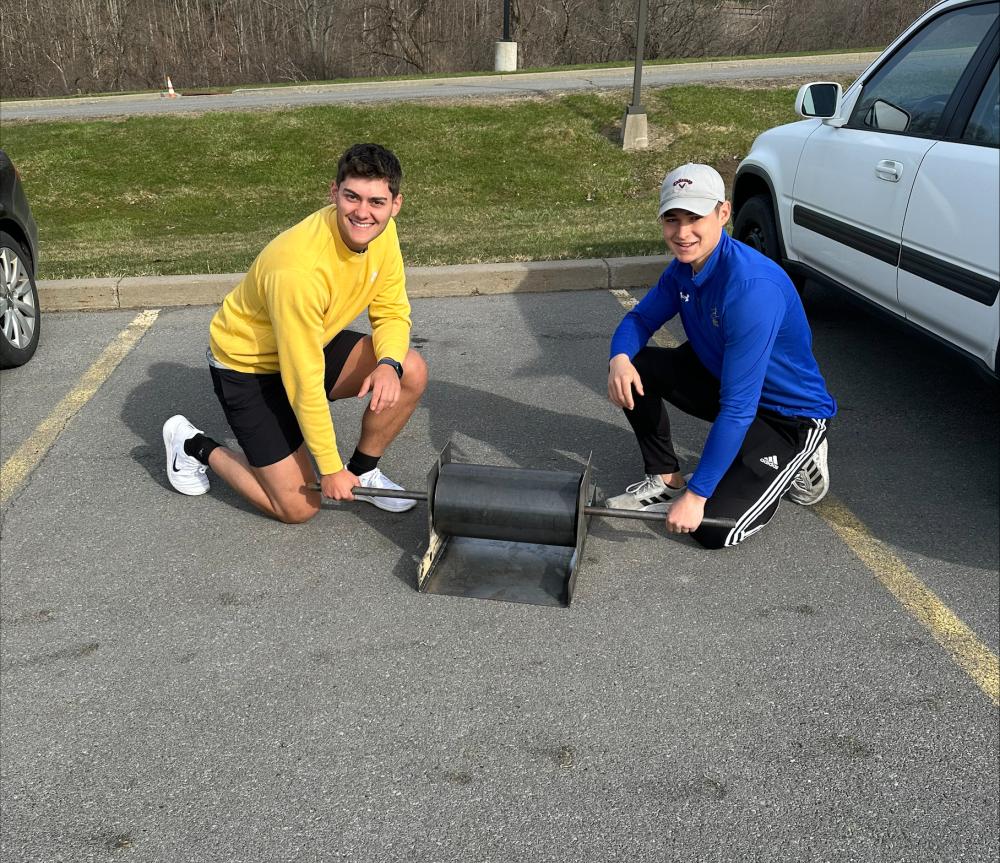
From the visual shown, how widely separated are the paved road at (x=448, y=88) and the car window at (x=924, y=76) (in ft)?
35.3

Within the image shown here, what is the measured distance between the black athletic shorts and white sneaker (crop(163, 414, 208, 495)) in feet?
1.38

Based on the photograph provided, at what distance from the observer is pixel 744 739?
2.62 m

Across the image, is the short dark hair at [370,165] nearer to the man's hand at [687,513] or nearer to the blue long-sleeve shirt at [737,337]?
the blue long-sleeve shirt at [737,337]

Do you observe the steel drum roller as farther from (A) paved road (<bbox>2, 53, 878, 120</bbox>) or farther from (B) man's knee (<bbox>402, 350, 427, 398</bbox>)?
(A) paved road (<bbox>2, 53, 878, 120</bbox>)

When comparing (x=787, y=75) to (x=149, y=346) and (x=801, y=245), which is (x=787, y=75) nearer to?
(x=801, y=245)

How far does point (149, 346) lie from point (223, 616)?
3095 millimetres

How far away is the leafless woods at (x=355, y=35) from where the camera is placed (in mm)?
25219

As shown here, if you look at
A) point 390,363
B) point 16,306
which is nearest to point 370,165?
point 390,363

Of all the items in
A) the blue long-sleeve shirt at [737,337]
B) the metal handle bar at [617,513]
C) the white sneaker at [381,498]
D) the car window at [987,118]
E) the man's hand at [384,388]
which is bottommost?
the white sneaker at [381,498]

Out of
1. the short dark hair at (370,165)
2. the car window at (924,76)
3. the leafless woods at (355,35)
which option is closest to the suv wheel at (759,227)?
the car window at (924,76)

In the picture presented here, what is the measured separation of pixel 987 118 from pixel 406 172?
8.58m

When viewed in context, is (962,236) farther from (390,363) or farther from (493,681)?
(493,681)

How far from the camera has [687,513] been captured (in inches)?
124

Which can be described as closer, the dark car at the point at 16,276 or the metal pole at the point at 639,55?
the dark car at the point at 16,276
